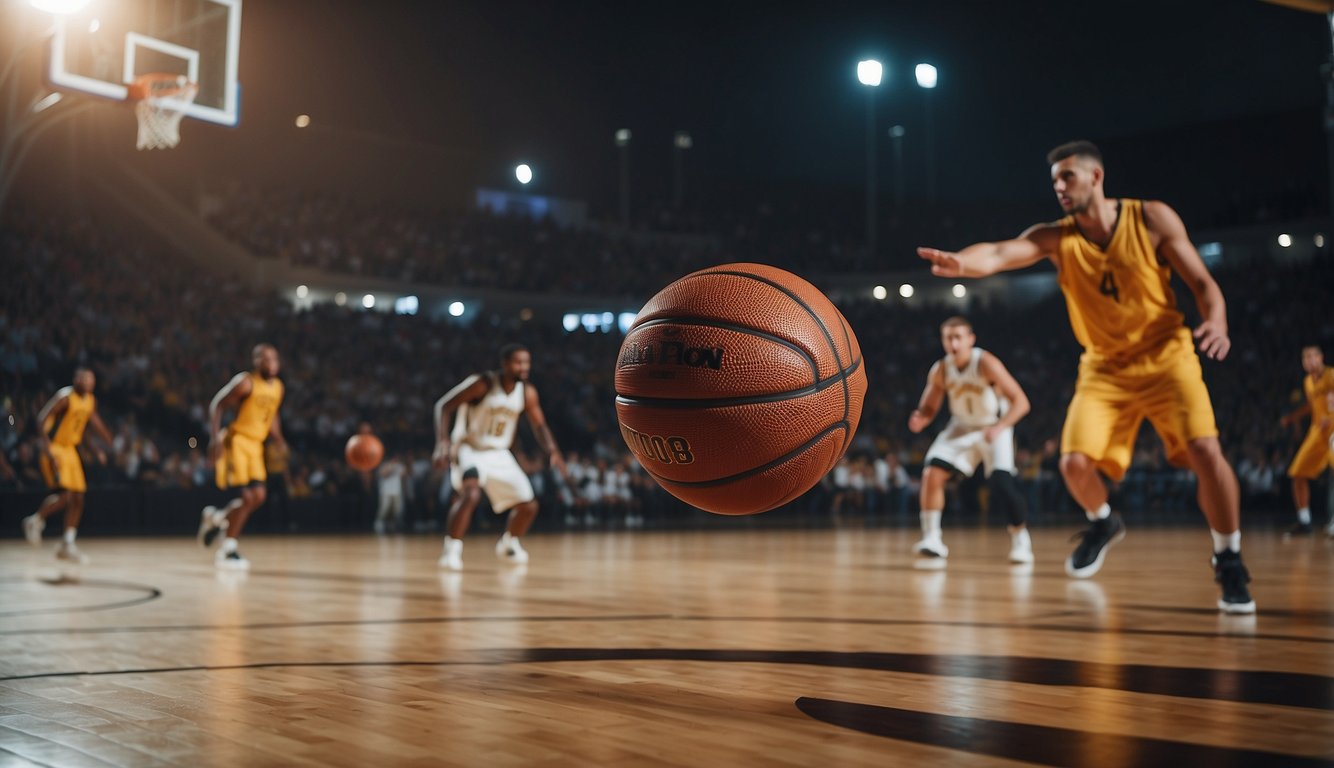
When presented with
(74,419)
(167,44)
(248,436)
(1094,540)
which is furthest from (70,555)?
(1094,540)

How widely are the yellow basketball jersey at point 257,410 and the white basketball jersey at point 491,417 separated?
1.89 metres

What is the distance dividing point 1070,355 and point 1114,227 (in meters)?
22.6

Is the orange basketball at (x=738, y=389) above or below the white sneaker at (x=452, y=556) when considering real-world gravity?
above

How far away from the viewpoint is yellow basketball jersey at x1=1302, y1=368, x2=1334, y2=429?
1172 centimetres

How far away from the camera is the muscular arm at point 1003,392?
853 cm

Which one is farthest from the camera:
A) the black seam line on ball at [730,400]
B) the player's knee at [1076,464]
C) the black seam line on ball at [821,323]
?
the player's knee at [1076,464]

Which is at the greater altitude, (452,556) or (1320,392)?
(1320,392)

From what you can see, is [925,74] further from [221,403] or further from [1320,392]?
[221,403]

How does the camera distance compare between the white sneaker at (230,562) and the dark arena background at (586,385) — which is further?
the white sneaker at (230,562)

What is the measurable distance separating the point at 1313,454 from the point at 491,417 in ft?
28.8

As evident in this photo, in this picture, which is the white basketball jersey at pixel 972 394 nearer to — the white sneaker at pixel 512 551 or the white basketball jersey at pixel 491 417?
the white basketball jersey at pixel 491 417

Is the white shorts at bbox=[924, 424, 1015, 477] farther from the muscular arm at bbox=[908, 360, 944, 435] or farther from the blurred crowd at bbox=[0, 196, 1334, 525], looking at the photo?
the blurred crowd at bbox=[0, 196, 1334, 525]

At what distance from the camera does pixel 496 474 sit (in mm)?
8773

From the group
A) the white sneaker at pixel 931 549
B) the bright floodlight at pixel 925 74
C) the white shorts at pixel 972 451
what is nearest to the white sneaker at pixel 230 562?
the white sneaker at pixel 931 549
